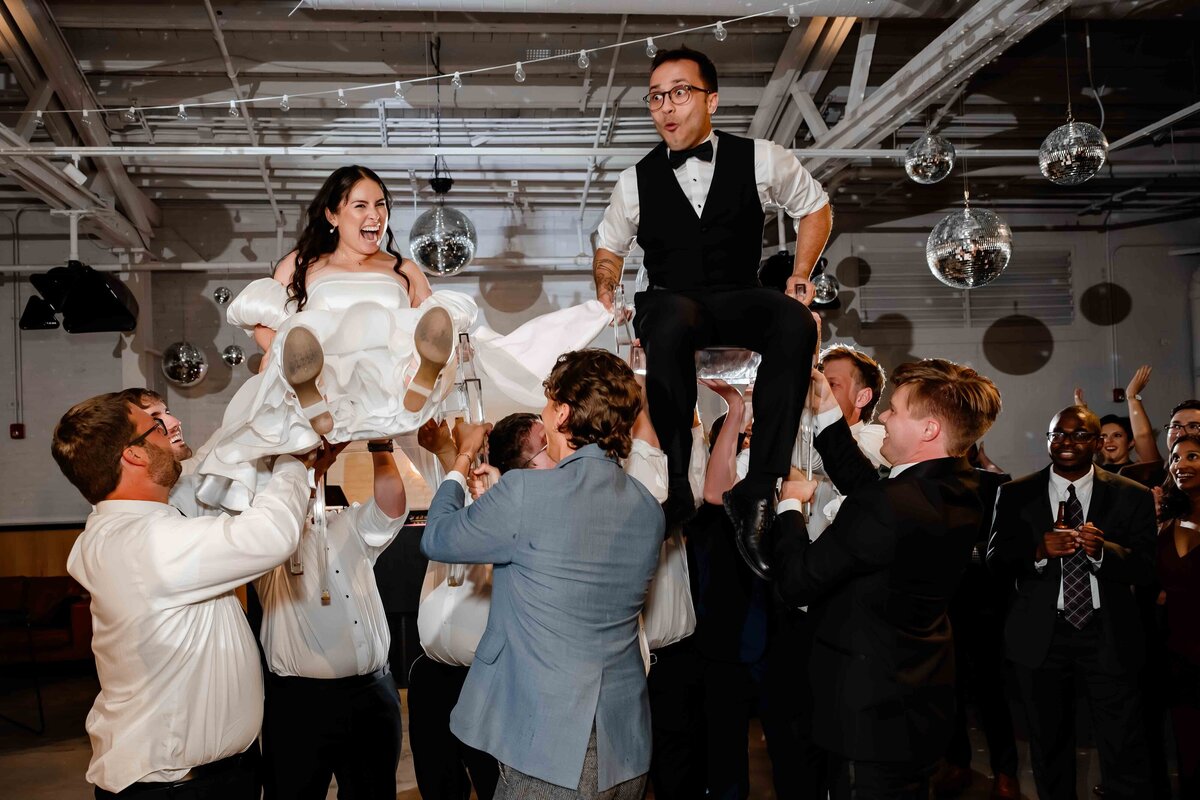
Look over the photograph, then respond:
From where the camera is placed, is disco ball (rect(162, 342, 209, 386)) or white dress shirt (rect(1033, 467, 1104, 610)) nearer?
white dress shirt (rect(1033, 467, 1104, 610))

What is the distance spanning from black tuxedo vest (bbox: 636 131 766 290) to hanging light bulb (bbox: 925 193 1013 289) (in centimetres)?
324

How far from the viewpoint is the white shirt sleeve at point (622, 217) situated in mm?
3092

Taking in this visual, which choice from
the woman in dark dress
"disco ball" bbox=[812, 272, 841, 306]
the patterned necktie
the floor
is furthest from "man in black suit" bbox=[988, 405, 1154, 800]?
"disco ball" bbox=[812, 272, 841, 306]

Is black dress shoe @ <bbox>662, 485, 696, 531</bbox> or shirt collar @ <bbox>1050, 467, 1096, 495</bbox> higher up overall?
black dress shoe @ <bbox>662, 485, 696, 531</bbox>

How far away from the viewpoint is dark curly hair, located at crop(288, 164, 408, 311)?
2.93 metres

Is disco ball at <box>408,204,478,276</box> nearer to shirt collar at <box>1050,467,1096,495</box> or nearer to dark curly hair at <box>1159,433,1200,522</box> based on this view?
shirt collar at <box>1050,467,1096,495</box>

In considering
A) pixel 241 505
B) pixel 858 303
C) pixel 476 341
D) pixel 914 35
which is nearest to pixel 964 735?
pixel 476 341

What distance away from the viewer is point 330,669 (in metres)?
3.20

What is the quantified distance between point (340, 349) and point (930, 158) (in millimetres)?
4402

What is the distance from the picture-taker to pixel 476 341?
311 cm

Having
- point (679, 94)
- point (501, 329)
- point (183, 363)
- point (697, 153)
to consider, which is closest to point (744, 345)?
point (697, 153)

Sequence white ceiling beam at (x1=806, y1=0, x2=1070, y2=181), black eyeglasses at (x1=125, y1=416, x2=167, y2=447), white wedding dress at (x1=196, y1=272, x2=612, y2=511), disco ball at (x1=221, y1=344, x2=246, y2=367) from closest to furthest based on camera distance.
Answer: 1. white wedding dress at (x1=196, y1=272, x2=612, y2=511)
2. black eyeglasses at (x1=125, y1=416, x2=167, y2=447)
3. white ceiling beam at (x1=806, y1=0, x2=1070, y2=181)
4. disco ball at (x1=221, y1=344, x2=246, y2=367)

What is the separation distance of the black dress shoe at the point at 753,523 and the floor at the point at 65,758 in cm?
248

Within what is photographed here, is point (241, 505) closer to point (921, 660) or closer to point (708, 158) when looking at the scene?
point (708, 158)
